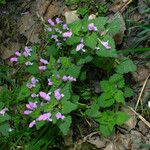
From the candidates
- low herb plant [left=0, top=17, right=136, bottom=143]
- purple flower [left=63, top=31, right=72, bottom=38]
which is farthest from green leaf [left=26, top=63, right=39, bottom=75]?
purple flower [left=63, top=31, right=72, bottom=38]

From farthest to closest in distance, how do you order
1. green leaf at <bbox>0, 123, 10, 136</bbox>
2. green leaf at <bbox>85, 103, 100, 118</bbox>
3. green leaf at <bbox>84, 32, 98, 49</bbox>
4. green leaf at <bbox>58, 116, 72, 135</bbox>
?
green leaf at <bbox>0, 123, 10, 136</bbox>
green leaf at <bbox>85, 103, 100, 118</bbox>
green leaf at <bbox>84, 32, 98, 49</bbox>
green leaf at <bbox>58, 116, 72, 135</bbox>

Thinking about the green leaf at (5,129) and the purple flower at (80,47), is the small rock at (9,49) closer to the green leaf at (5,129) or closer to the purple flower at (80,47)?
the green leaf at (5,129)

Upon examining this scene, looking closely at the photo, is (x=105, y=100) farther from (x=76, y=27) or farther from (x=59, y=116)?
(x=76, y=27)

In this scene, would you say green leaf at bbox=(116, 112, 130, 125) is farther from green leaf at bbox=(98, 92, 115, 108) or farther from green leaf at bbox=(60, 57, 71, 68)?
green leaf at bbox=(60, 57, 71, 68)

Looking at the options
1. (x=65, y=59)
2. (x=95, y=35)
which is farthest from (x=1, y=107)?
(x=95, y=35)

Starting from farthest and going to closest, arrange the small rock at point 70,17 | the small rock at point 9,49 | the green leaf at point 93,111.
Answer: the small rock at point 9,49 < the small rock at point 70,17 < the green leaf at point 93,111

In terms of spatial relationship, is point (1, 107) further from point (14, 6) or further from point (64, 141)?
point (14, 6)

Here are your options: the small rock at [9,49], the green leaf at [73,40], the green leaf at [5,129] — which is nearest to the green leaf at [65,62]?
the green leaf at [73,40]
